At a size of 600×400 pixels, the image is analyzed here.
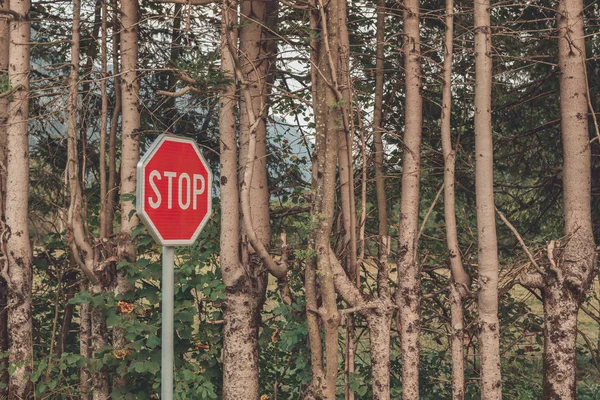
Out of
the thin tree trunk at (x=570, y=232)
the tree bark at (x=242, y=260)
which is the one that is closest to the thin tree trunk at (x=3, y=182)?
the tree bark at (x=242, y=260)

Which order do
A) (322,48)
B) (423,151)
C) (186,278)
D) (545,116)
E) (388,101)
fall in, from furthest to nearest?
1. (545,116)
2. (388,101)
3. (423,151)
4. (186,278)
5. (322,48)

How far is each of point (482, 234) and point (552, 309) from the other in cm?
110

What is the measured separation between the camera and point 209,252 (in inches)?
296

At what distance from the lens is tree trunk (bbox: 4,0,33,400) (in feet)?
27.0

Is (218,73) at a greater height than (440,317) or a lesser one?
greater

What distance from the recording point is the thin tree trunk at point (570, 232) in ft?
22.0

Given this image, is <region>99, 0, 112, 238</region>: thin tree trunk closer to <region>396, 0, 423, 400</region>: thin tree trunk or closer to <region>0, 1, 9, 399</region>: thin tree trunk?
<region>0, 1, 9, 399</region>: thin tree trunk

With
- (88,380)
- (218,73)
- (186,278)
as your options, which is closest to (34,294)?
(88,380)

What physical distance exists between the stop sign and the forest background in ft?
5.58

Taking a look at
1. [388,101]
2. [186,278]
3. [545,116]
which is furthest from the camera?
[545,116]

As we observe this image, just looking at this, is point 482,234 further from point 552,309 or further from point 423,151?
point 423,151

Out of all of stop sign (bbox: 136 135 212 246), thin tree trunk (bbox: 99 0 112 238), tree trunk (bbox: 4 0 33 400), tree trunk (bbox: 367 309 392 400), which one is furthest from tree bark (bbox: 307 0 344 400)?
tree trunk (bbox: 4 0 33 400)

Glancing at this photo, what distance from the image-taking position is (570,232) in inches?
269

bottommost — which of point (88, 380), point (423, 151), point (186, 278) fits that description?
point (88, 380)
